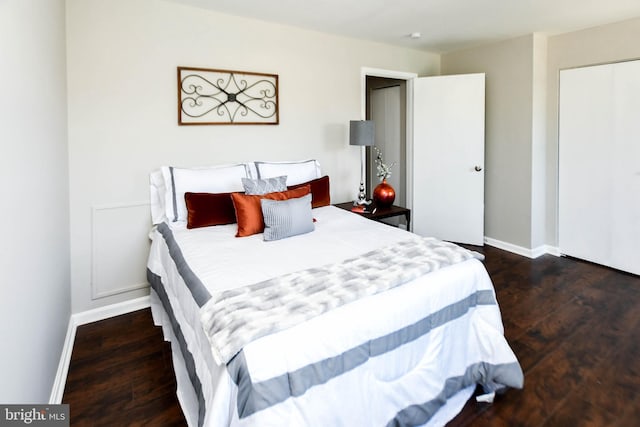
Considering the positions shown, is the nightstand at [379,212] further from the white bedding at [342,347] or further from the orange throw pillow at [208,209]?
the orange throw pillow at [208,209]

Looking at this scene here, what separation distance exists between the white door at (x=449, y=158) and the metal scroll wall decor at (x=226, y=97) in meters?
1.91

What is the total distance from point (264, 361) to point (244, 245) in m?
1.10

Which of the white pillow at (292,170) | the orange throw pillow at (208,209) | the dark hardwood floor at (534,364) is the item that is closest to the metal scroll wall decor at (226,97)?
the white pillow at (292,170)

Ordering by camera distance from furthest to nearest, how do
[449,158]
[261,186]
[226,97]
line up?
[449,158] → [226,97] → [261,186]

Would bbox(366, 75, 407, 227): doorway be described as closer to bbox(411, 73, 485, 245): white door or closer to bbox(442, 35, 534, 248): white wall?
bbox(411, 73, 485, 245): white door

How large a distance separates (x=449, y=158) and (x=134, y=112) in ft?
10.8

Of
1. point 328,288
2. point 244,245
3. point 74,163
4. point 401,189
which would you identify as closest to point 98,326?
point 74,163

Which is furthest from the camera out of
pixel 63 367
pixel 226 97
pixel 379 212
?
pixel 379 212

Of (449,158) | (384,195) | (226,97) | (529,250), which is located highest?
(226,97)

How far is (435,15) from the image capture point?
309cm

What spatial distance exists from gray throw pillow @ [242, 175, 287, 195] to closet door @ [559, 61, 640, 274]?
3041 millimetres

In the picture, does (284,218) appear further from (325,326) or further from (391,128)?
(391,128)

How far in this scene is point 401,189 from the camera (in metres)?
4.81

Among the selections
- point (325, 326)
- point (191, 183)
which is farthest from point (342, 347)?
point (191, 183)
